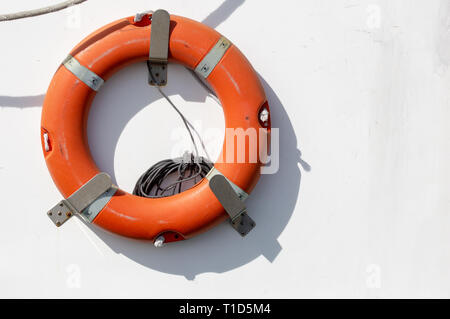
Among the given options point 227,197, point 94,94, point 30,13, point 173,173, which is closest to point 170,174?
point 173,173

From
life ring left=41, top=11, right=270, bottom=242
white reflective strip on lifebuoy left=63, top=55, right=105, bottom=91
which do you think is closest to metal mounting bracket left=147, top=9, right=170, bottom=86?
life ring left=41, top=11, right=270, bottom=242

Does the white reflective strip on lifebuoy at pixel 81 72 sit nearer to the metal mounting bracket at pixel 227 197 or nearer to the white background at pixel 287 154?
the white background at pixel 287 154

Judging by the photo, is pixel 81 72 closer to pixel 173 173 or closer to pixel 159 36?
pixel 159 36

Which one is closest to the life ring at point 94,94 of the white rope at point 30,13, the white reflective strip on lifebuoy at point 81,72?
the white reflective strip on lifebuoy at point 81,72

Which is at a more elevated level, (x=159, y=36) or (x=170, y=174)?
(x=159, y=36)

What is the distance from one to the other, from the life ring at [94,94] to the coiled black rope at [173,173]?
0.17 feet

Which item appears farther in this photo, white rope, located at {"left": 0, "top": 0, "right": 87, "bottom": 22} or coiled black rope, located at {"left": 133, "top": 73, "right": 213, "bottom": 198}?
coiled black rope, located at {"left": 133, "top": 73, "right": 213, "bottom": 198}

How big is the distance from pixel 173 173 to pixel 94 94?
0.34 meters

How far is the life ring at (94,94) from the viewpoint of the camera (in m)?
1.42

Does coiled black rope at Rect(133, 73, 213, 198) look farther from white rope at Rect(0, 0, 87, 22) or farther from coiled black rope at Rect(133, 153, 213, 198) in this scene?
white rope at Rect(0, 0, 87, 22)

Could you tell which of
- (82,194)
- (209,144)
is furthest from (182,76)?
(82,194)

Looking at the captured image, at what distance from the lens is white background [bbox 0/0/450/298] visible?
1508 mm

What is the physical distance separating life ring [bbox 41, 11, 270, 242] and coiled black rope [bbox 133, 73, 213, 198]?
0.05 metres

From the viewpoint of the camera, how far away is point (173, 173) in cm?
153
